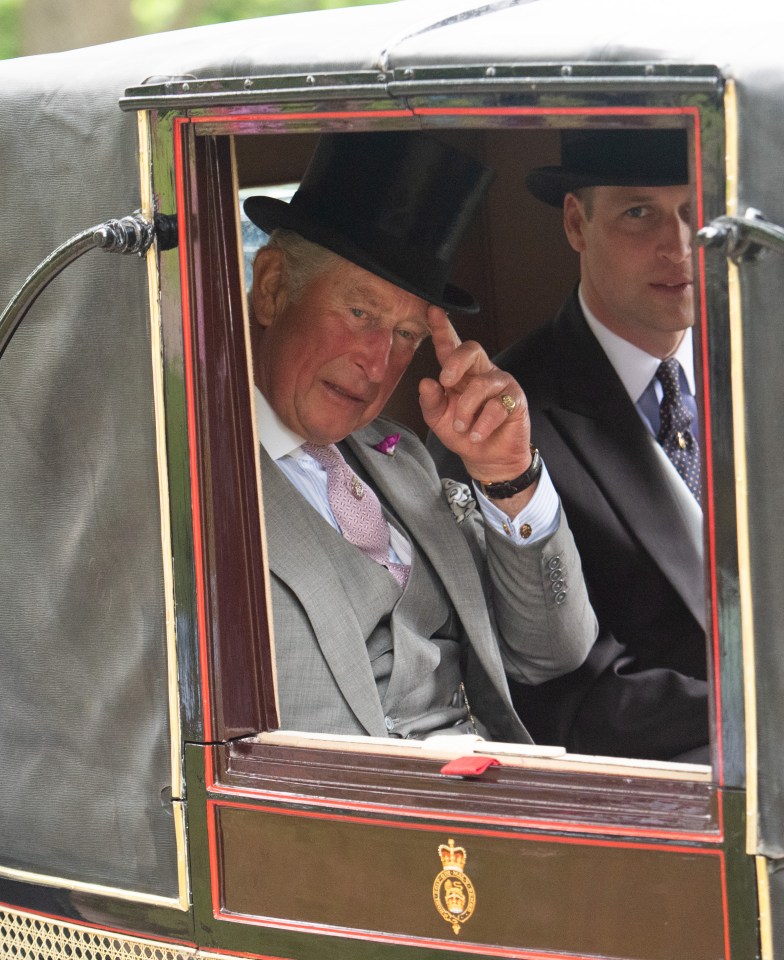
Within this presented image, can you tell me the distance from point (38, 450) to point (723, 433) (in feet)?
3.52

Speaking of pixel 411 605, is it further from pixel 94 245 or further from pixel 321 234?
pixel 94 245

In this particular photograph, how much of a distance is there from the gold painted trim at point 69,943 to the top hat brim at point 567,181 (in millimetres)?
1713

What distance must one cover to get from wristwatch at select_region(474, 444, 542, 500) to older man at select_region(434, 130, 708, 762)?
0.29 metres

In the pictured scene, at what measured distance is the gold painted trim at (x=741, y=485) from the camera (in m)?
1.61

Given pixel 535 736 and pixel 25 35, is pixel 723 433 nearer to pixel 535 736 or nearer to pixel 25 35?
pixel 535 736

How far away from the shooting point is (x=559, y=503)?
8.45ft

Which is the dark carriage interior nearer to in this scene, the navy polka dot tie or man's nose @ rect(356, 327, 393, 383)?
the navy polka dot tie

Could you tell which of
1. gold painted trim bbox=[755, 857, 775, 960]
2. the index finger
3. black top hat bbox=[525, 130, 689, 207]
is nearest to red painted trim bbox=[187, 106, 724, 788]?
gold painted trim bbox=[755, 857, 775, 960]

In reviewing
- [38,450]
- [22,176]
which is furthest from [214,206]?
[38,450]

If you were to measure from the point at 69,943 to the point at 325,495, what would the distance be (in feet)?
2.78

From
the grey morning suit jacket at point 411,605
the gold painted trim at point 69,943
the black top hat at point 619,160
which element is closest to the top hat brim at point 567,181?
the black top hat at point 619,160

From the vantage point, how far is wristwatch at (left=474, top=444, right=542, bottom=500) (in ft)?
8.24

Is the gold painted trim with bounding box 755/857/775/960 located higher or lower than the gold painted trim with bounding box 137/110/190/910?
lower

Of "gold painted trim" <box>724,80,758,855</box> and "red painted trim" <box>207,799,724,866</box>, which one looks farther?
"red painted trim" <box>207,799,724,866</box>
